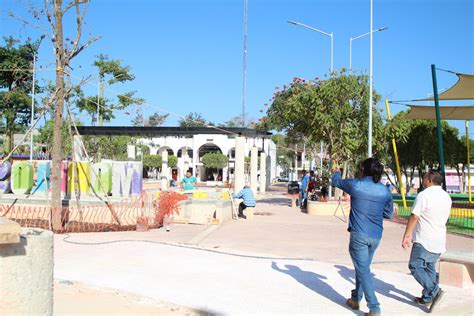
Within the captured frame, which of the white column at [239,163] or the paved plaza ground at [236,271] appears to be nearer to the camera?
the paved plaza ground at [236,271]

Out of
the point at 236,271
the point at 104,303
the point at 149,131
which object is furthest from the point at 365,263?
the point at 149,131

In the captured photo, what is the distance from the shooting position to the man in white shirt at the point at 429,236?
596 centimetres

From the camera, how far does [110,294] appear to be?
6.35 m

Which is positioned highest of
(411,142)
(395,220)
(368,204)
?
(411,142)

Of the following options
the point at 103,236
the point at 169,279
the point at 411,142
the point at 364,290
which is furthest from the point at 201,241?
the point at 411,142

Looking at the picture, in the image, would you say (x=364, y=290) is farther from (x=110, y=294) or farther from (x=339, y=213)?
(x=339, y=213)

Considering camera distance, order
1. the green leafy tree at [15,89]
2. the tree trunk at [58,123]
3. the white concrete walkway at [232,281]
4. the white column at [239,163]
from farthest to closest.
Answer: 1. the green leafy tree at [15,89]
2. the white column at [239,163]
3. the tree trunk at [58,123]
4. the white concrete walkway at [232,281]

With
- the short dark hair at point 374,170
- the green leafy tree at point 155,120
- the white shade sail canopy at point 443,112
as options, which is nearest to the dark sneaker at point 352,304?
the short dark hair at point 374,170

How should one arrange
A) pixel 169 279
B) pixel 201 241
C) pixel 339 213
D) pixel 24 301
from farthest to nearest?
pixel 339 213
pixel 201 241
pixel 169 279
pixel 24 301

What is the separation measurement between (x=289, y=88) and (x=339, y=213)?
1681cm

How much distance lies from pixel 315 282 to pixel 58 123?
821 cm

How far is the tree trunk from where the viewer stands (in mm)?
12695

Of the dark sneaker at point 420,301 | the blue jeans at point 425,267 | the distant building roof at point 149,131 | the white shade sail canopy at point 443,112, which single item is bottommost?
the dark sneaker at point 420,301

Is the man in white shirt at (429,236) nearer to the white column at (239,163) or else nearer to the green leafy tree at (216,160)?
the white column at (239,163)
